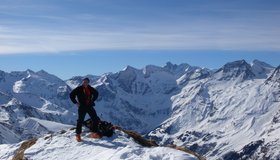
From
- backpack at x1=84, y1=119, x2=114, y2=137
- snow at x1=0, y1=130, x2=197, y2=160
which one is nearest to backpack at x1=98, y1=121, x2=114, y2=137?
backpack at x1=84, y1=119, x2=114, y2=137

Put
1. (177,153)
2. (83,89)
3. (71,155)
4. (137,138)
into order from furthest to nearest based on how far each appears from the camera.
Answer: (137,138), (83,89), (71,155), (177,153)

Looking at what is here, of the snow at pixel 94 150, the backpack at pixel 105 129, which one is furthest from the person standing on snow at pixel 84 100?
the snow at pixel 94 150

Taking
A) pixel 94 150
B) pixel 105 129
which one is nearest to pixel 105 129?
pixel 105 129

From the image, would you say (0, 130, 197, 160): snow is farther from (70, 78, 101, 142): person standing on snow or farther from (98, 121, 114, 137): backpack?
(70, 78, 101, 142): person standing on snow

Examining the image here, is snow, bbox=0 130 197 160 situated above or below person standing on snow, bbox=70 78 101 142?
below

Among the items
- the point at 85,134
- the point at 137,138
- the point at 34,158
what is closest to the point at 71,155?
the point at 34,158

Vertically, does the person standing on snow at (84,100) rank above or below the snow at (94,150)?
above

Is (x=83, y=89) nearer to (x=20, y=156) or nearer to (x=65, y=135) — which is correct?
(x=65, y=135)

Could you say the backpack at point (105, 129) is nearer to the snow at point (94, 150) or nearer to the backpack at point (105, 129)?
the backpack at point (105, 129)

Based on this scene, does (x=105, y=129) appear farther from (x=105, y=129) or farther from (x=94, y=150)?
(x=94, y=150)

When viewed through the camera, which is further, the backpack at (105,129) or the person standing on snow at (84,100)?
the backpack at (105,129)

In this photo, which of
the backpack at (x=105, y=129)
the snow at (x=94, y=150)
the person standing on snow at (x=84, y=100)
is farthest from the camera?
the backpack at (x=105, y=129)
